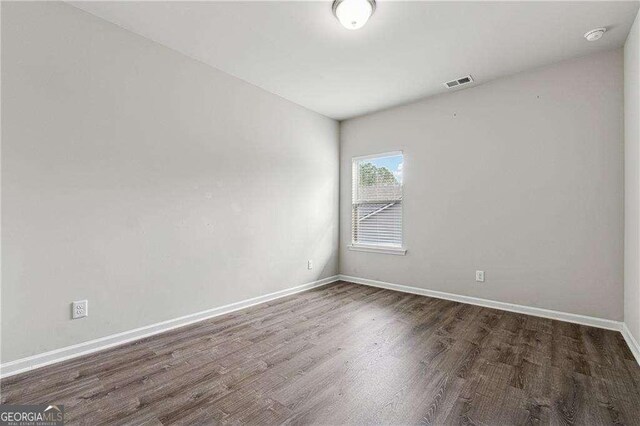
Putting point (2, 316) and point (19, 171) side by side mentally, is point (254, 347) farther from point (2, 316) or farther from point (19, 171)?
point (19, 171)

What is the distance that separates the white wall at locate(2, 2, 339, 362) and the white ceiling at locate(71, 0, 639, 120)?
0.35m

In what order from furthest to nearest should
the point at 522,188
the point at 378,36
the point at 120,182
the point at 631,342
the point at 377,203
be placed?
the point at 377,203 → the point at 522,188 → the point at 378,36 → the point at 120,182 → the point at 631,342

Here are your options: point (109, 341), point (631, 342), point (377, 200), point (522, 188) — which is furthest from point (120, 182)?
point (631, 342)

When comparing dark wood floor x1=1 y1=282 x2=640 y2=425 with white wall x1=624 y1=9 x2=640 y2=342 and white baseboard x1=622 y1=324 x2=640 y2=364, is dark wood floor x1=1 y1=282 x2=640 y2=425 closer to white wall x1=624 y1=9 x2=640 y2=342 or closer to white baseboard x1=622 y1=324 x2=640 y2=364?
white baseboard x1=622 y1=324 x2=640 y2=364

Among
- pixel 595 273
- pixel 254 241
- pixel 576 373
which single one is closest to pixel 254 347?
pixel 254 241

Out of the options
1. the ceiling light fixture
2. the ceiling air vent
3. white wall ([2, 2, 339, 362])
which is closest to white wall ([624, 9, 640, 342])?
the ceiling air vent

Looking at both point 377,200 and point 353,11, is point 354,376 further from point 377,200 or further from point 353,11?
point 377,200

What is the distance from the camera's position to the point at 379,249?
4359 mm

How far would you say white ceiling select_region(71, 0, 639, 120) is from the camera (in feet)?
7.29

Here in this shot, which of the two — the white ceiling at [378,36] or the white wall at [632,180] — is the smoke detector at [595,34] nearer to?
the white ceiling at [378,36]

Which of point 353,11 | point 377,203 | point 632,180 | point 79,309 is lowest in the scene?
point 79,309

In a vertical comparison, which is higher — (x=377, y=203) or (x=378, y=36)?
(x=378, y=36)

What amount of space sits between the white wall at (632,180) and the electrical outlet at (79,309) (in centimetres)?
430

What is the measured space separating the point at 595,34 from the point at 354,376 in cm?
349
